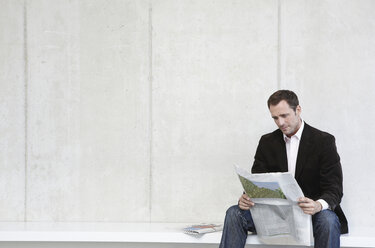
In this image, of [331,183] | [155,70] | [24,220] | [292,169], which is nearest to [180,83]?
[155,70]

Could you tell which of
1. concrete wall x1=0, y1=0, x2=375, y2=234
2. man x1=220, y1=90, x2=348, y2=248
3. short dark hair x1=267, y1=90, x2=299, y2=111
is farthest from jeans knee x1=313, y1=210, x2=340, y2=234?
concrete wall x1=0, y1=0, x2=375, y2=234

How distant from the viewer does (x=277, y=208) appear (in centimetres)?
272

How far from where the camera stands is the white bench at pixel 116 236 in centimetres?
306

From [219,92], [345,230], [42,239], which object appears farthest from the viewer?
[219,92]

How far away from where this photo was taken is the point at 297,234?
8.80 feet

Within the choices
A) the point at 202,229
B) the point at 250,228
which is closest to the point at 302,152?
the point at 250,228

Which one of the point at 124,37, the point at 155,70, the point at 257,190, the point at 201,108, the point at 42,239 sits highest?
the point at 124,37

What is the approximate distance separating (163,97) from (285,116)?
1167mm

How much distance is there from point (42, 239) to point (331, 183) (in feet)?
6.50

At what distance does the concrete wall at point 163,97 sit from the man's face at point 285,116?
0.73 meters

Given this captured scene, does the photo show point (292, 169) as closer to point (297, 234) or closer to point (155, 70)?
point (297, 234)

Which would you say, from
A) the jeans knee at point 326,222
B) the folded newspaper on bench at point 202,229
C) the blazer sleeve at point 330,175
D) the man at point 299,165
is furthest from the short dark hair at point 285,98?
the folded newspaper on bench at point 202,229

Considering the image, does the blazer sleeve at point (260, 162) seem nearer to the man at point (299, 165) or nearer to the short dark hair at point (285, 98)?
the man at point (299, 165)

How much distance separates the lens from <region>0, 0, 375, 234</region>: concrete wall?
3.62 meters
